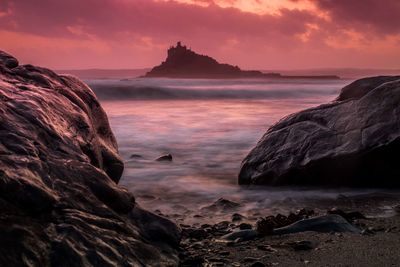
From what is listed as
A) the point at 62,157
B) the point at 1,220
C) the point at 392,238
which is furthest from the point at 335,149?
the point at 1,220

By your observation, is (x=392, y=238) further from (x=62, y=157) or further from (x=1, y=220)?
(x=1, y=220)

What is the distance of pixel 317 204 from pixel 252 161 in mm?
1451

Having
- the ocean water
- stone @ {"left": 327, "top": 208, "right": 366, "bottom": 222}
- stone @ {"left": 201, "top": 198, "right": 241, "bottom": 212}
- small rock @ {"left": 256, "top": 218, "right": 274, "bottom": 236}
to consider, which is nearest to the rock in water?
small rock @ {"left": 256, "top": 218, "right": 274, "bottom": 236}

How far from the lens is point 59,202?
2.65 m

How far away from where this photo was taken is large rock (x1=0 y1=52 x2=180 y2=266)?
2.35 meters

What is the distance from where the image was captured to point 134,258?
2650 millimetres

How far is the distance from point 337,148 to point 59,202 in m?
3.62

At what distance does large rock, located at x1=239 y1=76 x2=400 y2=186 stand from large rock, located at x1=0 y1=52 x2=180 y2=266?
2540mm

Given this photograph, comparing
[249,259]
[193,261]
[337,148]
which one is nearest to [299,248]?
[249,259]

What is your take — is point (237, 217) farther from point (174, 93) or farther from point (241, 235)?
point (174, 93)

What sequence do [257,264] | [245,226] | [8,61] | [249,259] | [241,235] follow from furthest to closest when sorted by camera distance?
[8,61] < [245,226] < [241,235] < [249,259] < [257,264]

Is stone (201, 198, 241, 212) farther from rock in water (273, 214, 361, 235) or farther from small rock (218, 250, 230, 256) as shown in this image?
small rock (218, 250, 230, 256)

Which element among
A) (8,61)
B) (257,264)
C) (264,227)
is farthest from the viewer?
(8,61)

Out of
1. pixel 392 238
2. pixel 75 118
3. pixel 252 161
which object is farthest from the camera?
pixel 252 161
